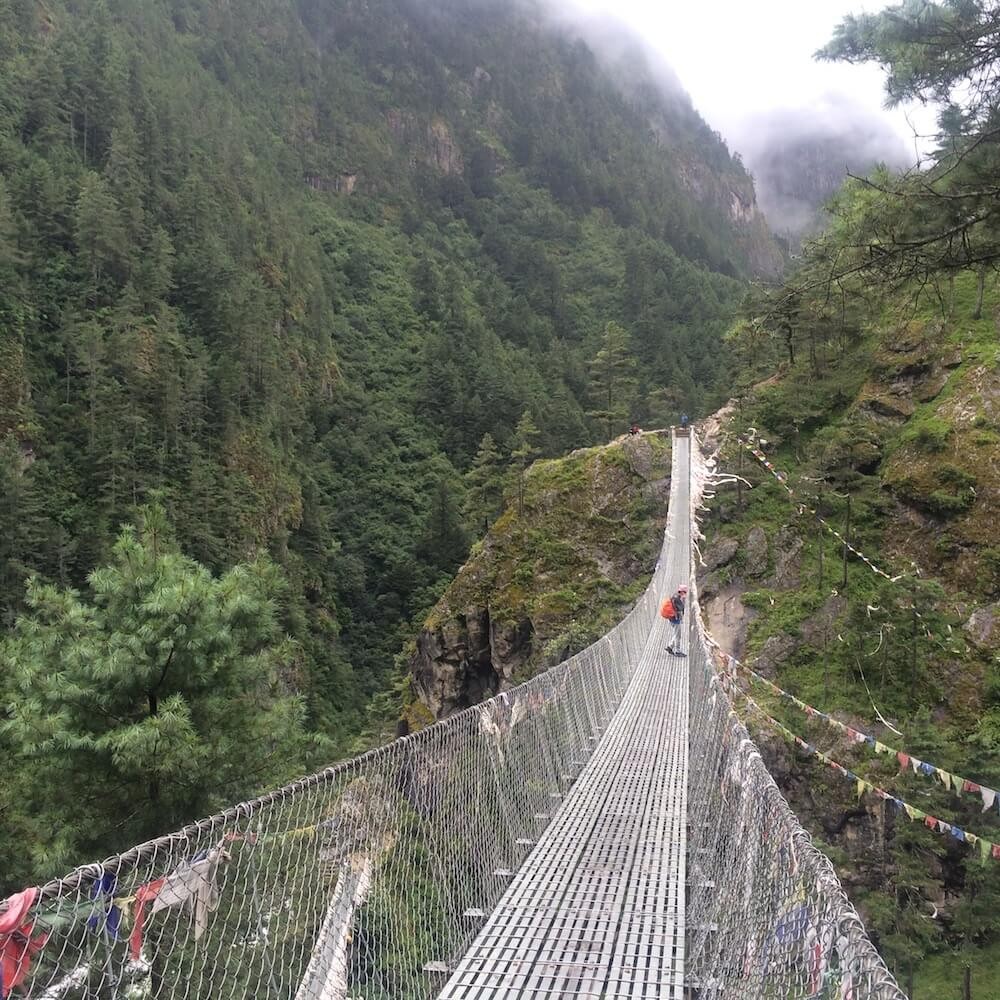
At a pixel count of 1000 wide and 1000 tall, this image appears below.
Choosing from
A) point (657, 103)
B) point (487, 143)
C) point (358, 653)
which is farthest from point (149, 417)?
point (657, 103)

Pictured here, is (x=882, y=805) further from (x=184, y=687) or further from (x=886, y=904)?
(x=184, y=687)

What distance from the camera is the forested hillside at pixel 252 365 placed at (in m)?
6.36

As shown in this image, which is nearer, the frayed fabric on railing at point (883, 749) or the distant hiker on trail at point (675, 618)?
the frayed fabric on railing at point (883, 749)

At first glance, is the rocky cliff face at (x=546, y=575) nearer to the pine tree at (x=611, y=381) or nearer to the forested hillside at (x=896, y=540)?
the forested hillside at (x=896, y=540)

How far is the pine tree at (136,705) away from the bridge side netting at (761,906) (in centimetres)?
396

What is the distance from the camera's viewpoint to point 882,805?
32.5ft

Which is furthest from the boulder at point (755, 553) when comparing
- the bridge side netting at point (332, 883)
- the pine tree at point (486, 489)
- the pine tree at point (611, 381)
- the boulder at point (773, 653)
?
the pine tree at point (611, 381)

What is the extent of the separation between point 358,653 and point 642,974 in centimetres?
2581

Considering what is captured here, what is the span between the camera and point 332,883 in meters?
3.02

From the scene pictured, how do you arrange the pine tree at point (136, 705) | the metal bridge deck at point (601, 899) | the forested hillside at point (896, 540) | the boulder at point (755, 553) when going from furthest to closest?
A: the boulder at point (755, 553), the pine tree at point (136, 705), the forested hillside at point (896, 540), the metal bridge deck at point (601, 899)

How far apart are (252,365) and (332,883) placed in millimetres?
28379

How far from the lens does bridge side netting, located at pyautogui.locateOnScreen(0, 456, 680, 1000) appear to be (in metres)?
1.85

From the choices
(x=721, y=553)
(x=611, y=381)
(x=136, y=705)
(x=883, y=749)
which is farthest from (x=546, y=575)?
(x=611, y=381)

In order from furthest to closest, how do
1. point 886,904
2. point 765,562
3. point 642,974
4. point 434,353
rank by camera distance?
point 434,353
point 765,562
point 886,904
point 642,974
